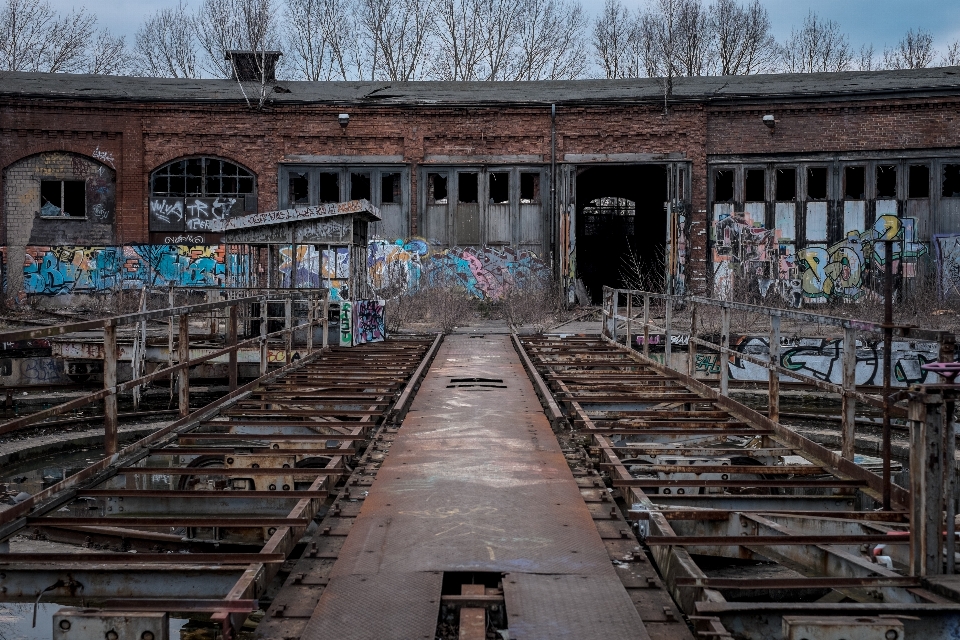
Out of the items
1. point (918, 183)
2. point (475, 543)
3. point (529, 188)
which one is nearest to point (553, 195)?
point (529, 188)

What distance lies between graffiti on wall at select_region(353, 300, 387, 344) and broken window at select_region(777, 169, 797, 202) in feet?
44.6

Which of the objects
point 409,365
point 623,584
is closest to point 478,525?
point 623,584

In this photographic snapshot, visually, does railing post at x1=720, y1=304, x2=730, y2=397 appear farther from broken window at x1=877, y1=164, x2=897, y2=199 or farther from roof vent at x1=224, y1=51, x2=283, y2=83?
roof vent at x1=224, y1=51, x2=283, y2=83

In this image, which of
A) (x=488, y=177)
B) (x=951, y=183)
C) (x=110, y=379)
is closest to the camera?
(x=110, y=379)

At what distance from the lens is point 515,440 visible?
677 cm

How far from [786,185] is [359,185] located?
11.9 m

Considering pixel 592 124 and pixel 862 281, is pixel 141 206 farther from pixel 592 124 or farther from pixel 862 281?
pixel 862 281

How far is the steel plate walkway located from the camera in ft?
11.3

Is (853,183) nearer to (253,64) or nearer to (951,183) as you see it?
(951,183)

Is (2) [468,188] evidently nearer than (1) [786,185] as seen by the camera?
No

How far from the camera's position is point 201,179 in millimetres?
24828

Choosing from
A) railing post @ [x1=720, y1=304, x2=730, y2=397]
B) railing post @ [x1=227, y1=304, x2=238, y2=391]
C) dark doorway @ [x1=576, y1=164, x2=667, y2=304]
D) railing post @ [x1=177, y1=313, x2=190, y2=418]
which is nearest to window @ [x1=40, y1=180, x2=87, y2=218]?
dark doorway @ [x1=576, y1=164, x2=667, y2=304]

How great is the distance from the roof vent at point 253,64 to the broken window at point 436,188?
654 centimetres

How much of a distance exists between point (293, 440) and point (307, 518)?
98.3 inches
